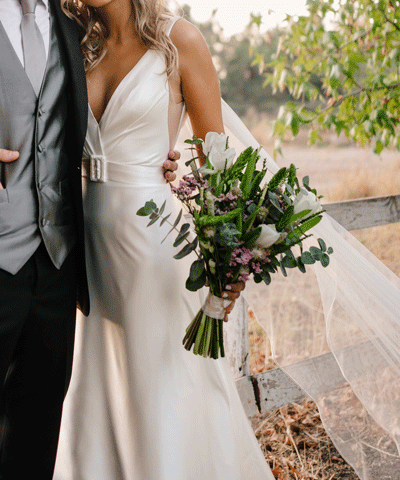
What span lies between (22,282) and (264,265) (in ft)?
2.46

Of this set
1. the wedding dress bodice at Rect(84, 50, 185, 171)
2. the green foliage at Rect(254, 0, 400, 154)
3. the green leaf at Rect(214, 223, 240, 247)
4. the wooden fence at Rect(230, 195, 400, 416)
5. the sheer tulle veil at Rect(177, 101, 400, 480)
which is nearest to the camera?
the green leaf at Rect(214, 223, 240, 247)

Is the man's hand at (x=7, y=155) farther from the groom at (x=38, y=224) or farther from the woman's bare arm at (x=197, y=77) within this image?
the woman's bare arm at (x=197, y=77)

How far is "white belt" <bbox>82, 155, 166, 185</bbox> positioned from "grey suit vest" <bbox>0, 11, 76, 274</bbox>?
6.1 inches

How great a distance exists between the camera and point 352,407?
1.89 metres

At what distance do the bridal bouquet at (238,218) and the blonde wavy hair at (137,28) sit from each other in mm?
493

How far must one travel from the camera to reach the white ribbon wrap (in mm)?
1476

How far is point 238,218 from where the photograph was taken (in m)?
1.32

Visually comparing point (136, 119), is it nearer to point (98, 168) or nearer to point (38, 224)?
point (98, 168)

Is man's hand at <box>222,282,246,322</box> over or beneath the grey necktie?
beneath

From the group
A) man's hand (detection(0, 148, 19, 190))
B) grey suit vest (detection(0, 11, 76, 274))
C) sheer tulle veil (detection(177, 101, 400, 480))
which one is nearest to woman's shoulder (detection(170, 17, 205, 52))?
sheer tulle veil (detection(177, 101, 400, 480))

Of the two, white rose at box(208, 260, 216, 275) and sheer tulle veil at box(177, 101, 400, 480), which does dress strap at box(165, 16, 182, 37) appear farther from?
white rose at box(208, 260, 216, 275)

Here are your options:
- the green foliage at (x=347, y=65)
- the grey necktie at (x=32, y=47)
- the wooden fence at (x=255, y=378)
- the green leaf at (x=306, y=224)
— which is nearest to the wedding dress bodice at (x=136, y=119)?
the grey necktie at (x=32, y=47)

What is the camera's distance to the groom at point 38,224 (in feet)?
4.62

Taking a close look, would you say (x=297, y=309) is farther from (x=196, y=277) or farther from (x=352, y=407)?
(x=196, y=277)
